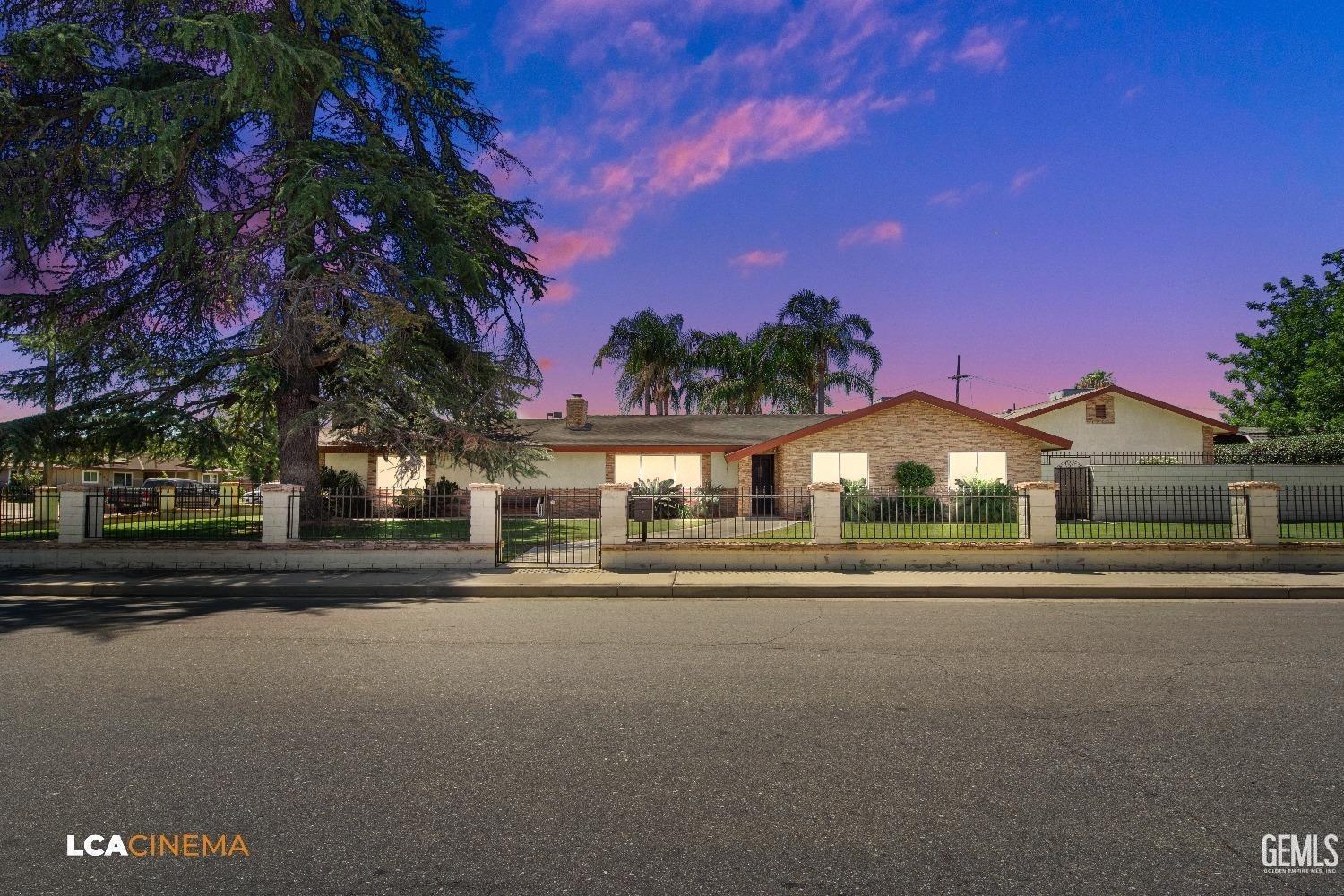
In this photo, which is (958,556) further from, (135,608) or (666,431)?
(666,431)

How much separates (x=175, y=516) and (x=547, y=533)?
739cm

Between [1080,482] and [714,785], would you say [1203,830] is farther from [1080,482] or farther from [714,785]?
[1080,482]

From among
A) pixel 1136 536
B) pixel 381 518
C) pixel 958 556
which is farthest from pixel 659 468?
pixel 1136 536

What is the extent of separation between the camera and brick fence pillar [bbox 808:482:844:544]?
1359 centimetres

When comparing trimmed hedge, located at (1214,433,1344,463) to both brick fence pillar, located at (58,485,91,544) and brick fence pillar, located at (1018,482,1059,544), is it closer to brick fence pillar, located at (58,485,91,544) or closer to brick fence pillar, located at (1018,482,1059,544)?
brick fence pillar, located at (1018,482,1059,544)

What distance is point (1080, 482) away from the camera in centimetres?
2402

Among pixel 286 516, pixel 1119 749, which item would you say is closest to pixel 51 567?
pixel 286 516

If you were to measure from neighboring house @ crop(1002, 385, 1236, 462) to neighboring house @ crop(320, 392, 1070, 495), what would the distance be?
2.61m

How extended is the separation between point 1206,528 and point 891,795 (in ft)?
59.9

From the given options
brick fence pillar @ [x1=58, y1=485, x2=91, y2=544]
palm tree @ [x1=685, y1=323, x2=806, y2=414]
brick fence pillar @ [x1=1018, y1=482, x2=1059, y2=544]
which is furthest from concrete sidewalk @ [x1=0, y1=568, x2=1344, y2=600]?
palm tree @ [x1=685, y1=323, x2=806, y2=414]

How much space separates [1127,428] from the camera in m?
30.2

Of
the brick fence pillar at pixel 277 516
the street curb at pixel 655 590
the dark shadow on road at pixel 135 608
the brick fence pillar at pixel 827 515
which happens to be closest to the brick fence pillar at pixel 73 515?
the street curb at pixel 655 590

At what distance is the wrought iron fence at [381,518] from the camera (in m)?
14.1

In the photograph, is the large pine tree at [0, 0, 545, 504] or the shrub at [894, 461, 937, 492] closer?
the large pine tree at [0, 0, 545, 504]
